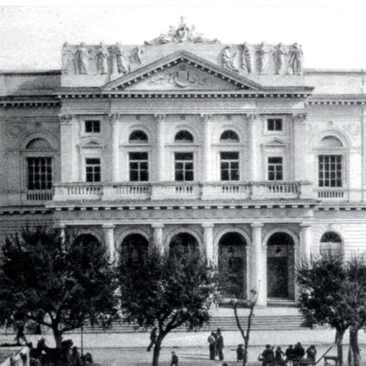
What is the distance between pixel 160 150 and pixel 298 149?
873cm

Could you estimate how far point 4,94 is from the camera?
2195 inches

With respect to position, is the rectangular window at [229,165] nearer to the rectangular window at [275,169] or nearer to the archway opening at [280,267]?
the rectangular window at [275,169]

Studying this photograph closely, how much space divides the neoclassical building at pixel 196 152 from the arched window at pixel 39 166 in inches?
2.8

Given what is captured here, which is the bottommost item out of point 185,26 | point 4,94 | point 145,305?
point 145,305

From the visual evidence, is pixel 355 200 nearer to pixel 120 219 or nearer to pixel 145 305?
pixel 120 219

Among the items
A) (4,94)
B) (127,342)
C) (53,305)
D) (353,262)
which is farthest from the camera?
(4,94)

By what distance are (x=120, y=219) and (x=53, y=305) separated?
1604 cm

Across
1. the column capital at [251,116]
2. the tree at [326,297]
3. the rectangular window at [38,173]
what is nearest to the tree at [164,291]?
the tree at [326,297]

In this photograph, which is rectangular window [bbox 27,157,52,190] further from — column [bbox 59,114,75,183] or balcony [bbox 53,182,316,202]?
balcony [bbox 53,182,316,202]

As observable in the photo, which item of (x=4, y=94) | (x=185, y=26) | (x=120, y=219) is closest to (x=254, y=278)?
(x=120, y=219)

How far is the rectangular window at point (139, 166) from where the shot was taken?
53.8 m

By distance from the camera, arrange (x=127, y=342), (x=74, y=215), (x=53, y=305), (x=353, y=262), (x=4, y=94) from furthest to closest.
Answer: (x=4, y=94)
(x=74, y=215)
(x=127, y=342)
(x=353, y=262)
(x=53, y=305)

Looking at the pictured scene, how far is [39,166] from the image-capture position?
185 feet

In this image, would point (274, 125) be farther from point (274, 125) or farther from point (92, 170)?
point (92, 170)
